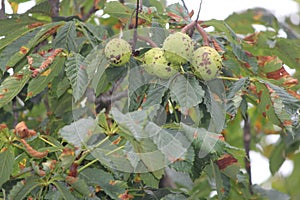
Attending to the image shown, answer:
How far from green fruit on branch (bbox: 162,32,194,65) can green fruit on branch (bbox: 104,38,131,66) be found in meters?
→ 0.13

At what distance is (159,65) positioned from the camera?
5.24 ft

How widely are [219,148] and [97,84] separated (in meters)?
0.54

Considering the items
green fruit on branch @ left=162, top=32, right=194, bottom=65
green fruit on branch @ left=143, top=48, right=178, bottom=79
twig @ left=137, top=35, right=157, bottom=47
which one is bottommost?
twig @ left=137, top=35, right=157, bottom=47

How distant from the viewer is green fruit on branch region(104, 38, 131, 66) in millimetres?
1679

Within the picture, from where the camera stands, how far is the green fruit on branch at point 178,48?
1574mm

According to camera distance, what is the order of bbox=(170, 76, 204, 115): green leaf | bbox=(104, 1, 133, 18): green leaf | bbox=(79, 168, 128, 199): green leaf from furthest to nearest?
1. bbox=(104, 1, 133, 18): green leaf
2. bbox=(79, 168, 128, 199): green leaf
3. bbox=(170, 76, 204, 115): green leaf

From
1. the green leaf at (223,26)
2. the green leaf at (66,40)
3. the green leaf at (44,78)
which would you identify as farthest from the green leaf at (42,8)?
the green leaf at (223,26)

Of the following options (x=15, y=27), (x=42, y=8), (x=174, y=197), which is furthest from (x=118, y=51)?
(x=42, y=8)

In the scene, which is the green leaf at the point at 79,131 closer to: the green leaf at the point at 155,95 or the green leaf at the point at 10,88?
the green leaf at the point at 155,95

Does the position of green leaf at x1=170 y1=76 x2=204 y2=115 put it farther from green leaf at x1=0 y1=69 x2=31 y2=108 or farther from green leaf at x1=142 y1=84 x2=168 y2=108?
green leaf at x1=0 y1=69 x2=31 y2=108

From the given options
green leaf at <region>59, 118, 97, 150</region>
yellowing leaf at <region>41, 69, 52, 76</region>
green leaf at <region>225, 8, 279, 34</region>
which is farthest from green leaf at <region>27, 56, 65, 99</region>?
green leaf at <region>225, 8, 279, 34</region>

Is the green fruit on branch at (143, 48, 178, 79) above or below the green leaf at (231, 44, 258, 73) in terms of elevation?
above

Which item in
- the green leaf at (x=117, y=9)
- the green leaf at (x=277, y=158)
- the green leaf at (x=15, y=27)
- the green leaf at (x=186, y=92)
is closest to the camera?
the green leaf at (x=186, y=92)

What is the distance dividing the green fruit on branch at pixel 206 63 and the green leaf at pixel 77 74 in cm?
31
